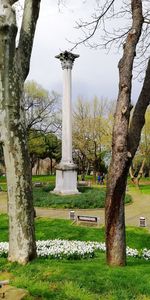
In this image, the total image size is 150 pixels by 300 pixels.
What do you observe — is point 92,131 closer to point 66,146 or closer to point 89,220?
point 66,146

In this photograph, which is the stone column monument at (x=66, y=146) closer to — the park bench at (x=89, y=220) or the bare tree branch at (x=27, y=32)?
the park bench at (x=89, y=220)

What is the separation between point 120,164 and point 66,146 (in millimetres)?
25935

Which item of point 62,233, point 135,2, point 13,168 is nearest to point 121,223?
point 13,168

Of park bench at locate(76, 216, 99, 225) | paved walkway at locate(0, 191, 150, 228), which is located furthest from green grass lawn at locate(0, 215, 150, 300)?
paved walkway at locate(0, 191, 150, 228)

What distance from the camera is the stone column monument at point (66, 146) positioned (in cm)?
3173

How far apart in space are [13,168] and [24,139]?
2.06 ft

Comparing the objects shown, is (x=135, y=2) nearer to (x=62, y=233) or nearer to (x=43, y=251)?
(x=43, y=251)

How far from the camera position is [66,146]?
107ft

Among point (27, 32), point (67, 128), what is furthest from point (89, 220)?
point (67, 128)

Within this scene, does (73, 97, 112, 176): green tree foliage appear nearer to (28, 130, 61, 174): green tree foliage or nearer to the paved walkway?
(28, 130, 61, 174): green tree foliage

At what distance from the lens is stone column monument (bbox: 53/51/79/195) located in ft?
104

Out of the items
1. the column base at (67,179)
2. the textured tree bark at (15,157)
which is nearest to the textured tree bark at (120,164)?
the textured tree bark at (15,157)

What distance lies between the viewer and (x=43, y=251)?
32.0 feet

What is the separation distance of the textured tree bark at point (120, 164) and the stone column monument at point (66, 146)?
24.5 meters
